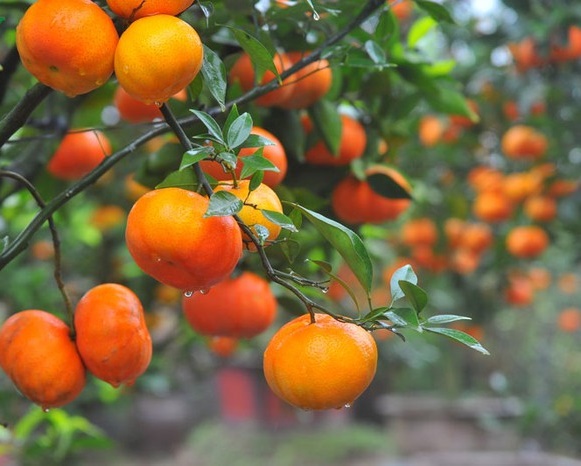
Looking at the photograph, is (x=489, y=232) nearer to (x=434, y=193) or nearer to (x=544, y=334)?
(x=434, y=193)

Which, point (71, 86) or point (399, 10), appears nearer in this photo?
point (71, 86)

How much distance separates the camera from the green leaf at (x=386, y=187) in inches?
32.8

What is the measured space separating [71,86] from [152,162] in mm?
248

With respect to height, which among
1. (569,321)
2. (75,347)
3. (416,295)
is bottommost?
(569,321)

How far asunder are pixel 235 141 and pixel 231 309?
1.03 ft

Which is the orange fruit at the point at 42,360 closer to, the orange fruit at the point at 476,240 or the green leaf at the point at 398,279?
the green leaf at the point at 398,279

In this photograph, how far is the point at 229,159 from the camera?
485 millimetres

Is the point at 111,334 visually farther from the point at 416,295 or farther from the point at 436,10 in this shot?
the point at 436,10

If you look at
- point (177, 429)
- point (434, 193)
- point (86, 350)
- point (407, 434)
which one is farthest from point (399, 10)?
point (177, 429)

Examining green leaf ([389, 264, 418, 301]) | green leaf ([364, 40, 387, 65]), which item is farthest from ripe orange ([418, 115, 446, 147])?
green leaf ([389, 264, 418, 301])

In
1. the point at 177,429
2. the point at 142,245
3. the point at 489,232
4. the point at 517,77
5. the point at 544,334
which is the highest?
the point at 142,245

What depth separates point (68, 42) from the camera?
466mm

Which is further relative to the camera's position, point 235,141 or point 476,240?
point 476,240

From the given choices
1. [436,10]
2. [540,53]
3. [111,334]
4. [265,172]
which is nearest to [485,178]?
[540,53]
